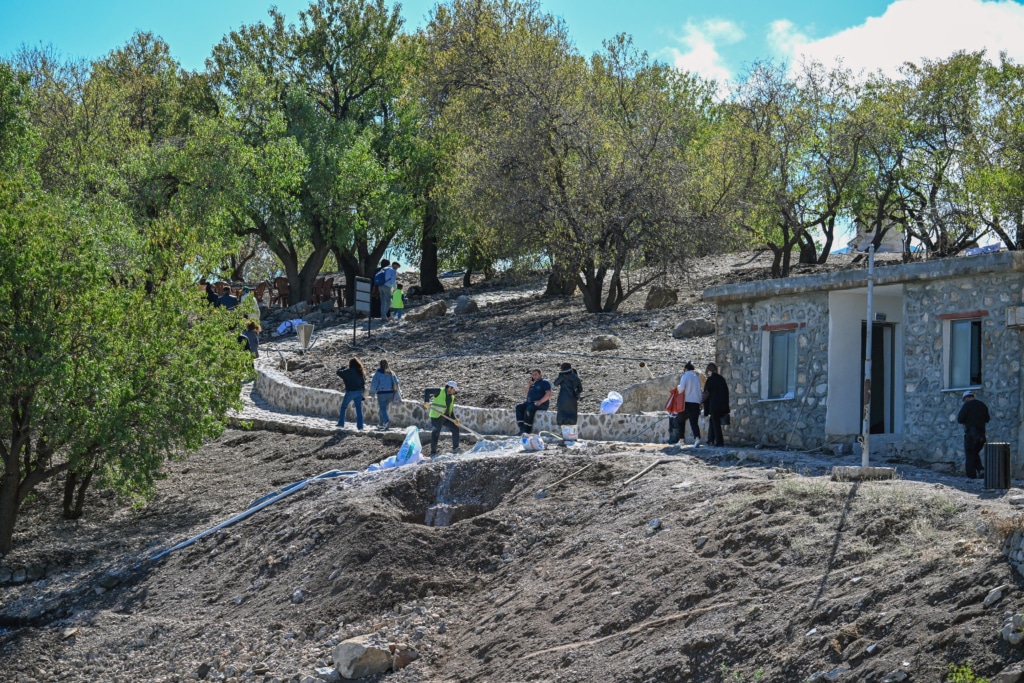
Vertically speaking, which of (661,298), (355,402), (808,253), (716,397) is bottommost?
(355,402)

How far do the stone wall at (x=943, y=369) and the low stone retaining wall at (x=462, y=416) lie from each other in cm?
429

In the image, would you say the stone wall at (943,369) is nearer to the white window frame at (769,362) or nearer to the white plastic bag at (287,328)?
the white window frame at (769,362)

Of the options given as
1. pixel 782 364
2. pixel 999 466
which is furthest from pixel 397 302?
Result: pixel 999 466

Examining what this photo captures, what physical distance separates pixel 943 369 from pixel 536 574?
693 centimetres

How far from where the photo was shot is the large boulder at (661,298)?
34594mm

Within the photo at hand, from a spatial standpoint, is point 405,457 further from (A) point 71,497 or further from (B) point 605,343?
(B) point 605,343

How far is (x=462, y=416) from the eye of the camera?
23.1 m

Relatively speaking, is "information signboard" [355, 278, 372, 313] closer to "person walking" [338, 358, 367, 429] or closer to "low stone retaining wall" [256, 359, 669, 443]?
"low stone retaining wall" [256, 359, 669, 443]

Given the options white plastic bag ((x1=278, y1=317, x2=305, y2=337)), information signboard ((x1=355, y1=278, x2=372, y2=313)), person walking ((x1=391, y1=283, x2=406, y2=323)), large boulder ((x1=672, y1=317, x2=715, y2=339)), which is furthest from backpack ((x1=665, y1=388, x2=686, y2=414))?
white plastic bag ((x1=278, y1=317, x2=305, y2=337))

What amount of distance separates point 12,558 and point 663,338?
15.4 m

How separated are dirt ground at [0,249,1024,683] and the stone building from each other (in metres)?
1.38

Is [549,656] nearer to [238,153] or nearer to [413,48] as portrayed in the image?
[238,153]

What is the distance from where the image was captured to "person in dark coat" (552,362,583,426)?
19906 millimetres

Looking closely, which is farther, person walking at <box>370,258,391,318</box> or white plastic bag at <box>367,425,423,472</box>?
person walking at <box>370,258,391,318</box>
